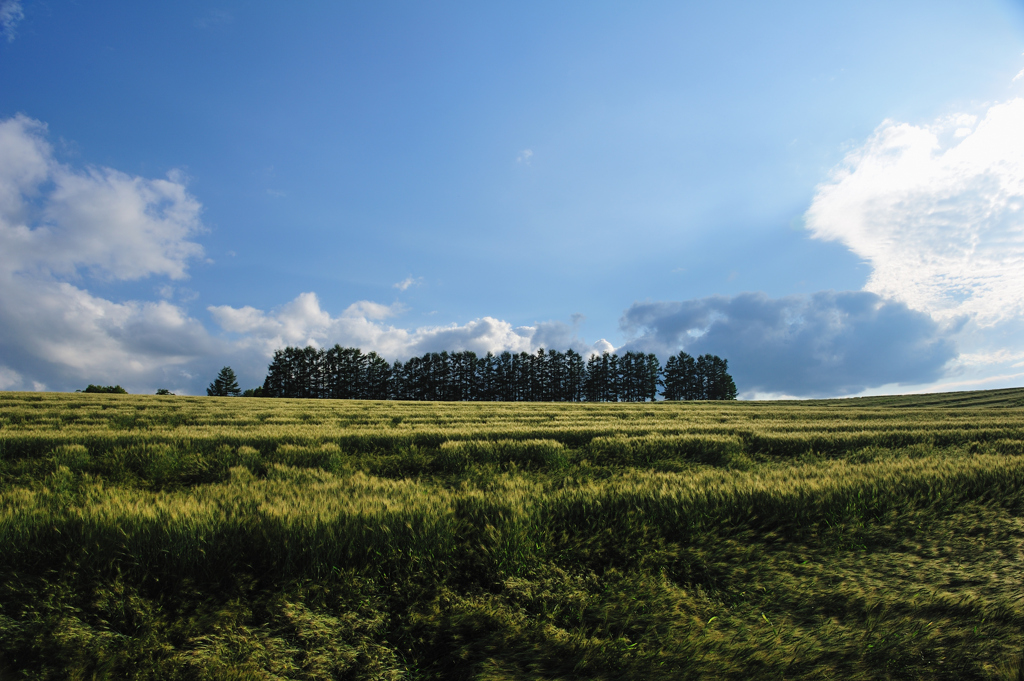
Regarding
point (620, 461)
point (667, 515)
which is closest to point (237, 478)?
point (667, 515)

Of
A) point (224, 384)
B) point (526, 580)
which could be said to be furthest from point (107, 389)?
point (526, 580)

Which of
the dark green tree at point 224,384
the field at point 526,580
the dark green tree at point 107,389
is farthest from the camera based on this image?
the dark green tree at point 224,384

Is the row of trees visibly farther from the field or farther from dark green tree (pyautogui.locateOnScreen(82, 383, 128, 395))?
the field

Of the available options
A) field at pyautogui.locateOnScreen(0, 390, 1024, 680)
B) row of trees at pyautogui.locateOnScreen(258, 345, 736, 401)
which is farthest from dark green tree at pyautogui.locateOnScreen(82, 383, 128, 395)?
field at pyautogui.locateOnScreen(0, 390, 1024, 680)

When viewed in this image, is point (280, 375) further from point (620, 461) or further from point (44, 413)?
point (620, 461)

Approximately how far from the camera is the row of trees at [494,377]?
90188mm

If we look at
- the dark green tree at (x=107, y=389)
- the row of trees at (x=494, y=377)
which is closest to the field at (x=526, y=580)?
the dark green tree at (x=107, y=389)

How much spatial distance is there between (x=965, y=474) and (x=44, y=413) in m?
24.0

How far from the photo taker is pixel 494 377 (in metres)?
93.8

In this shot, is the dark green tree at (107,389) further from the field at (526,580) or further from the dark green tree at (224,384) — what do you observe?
the field at (526,580)

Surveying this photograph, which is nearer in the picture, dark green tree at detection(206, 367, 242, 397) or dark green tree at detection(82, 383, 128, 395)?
dark green tree at detection(82, 383, 128, 395)

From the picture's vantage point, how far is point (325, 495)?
14.2 feet

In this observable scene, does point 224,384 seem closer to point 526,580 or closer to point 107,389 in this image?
point 107,389

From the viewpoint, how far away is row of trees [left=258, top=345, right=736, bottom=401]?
296 ft
